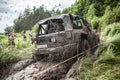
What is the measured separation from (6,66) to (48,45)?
2456 millimetres

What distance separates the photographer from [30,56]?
35.5ft

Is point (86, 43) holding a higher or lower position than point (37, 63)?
higher

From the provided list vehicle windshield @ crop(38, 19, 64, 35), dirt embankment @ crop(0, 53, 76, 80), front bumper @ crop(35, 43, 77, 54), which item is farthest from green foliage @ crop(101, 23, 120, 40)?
dirt embankment @ crop(0, 53, 76, 80)

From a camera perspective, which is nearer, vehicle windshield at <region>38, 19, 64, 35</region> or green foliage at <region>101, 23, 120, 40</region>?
vehicle windshield at <region>38, 19, 64, 35</region>

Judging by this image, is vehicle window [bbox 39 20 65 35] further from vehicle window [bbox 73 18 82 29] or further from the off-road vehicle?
vehicle window [bbox 73 18 82 29]

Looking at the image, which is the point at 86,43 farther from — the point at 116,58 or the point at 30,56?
the point at 30,56

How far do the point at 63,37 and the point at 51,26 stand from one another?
112 centimetres

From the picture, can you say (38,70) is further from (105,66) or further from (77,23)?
(105,66)

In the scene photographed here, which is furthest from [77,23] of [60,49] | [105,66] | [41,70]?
[105,66]

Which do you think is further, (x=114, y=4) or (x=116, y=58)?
(x=114, y=4)

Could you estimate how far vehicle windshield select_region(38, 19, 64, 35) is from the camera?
875 cm

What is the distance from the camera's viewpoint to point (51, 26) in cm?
921

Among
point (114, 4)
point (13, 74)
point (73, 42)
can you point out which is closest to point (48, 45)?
point (73, 42)

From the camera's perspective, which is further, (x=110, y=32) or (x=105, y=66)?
(x=110, y=32)
